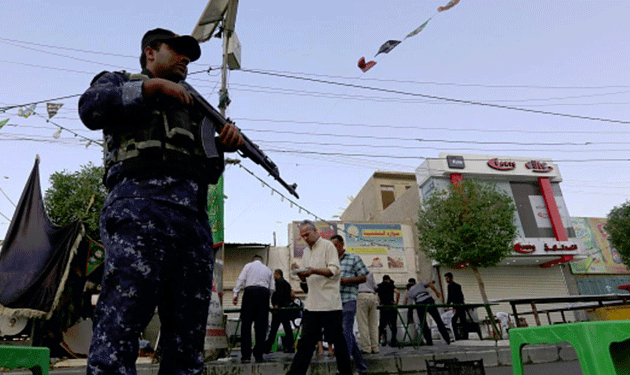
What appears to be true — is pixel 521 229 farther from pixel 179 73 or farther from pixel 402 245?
pixel 179 73

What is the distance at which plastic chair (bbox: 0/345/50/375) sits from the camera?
1505 mm

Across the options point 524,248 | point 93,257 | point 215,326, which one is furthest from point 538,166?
point 93,257

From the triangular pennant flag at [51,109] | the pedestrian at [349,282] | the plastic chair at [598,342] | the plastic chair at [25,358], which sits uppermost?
the triangular pennant flag at [51,109]

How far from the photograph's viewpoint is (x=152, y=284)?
65.4 inches

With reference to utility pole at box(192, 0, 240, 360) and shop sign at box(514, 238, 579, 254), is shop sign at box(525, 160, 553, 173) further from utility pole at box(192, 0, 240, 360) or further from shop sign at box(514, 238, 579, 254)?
utility pole at box(192, 0, 240, 360)

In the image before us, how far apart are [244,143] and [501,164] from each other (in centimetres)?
2608

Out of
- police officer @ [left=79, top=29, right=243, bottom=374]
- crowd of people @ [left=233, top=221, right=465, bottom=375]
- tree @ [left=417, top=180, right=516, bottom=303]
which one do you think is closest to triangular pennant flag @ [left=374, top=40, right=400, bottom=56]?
crowd of people @ [left=233, top=221, right=465, bottom=375]

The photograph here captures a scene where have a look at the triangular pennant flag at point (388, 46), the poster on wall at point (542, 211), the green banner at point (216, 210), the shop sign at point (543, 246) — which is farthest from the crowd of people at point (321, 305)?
the poster on wall at point (542, 211)

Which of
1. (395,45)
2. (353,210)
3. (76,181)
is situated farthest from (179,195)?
(353,210)

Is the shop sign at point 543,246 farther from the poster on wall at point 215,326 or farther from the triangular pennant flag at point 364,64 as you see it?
the poster on wall at point 215,326

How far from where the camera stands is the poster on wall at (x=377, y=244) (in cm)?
2230

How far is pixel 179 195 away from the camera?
1.83 m

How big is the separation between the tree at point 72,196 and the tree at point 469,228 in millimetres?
14598

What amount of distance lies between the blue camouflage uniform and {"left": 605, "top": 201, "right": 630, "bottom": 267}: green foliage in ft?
86.9
